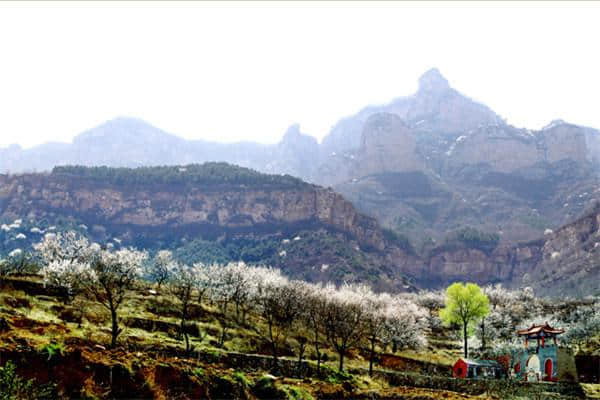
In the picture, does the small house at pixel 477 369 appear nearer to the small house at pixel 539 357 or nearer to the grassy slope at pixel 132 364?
the small house at pixel 539 357

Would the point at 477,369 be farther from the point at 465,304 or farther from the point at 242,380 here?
the point at 242,380

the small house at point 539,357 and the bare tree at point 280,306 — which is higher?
the bare tree at point 280,306

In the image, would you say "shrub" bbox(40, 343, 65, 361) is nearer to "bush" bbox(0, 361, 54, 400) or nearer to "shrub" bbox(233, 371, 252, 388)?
"bush" bbox(0, 361, 54, 400)

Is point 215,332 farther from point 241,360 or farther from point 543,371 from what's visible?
point 543,371

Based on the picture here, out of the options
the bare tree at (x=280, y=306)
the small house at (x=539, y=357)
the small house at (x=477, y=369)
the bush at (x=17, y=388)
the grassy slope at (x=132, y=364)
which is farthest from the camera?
the bare tree at (x=280, y=306)

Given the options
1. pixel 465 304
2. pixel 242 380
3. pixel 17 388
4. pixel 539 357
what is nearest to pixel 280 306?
pixel 465 304

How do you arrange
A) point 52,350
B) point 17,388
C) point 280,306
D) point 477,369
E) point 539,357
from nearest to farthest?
point 17,388 → point 52,350 → point 539,357 → point 477,369 → point 280,306

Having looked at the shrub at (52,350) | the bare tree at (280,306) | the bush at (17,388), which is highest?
the bare tree at (280,306)

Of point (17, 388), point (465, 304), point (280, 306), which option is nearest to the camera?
point (17, 388)

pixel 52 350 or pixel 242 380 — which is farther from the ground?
pixel 52 350

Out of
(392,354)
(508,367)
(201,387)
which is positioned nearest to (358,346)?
(392,354)

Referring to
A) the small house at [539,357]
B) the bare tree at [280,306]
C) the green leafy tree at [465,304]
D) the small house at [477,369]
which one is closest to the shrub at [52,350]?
the bare tree at [280,306]

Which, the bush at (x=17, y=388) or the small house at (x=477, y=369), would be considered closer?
the bush at (x=17, y=388)

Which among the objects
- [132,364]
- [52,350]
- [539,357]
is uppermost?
[539,357]
